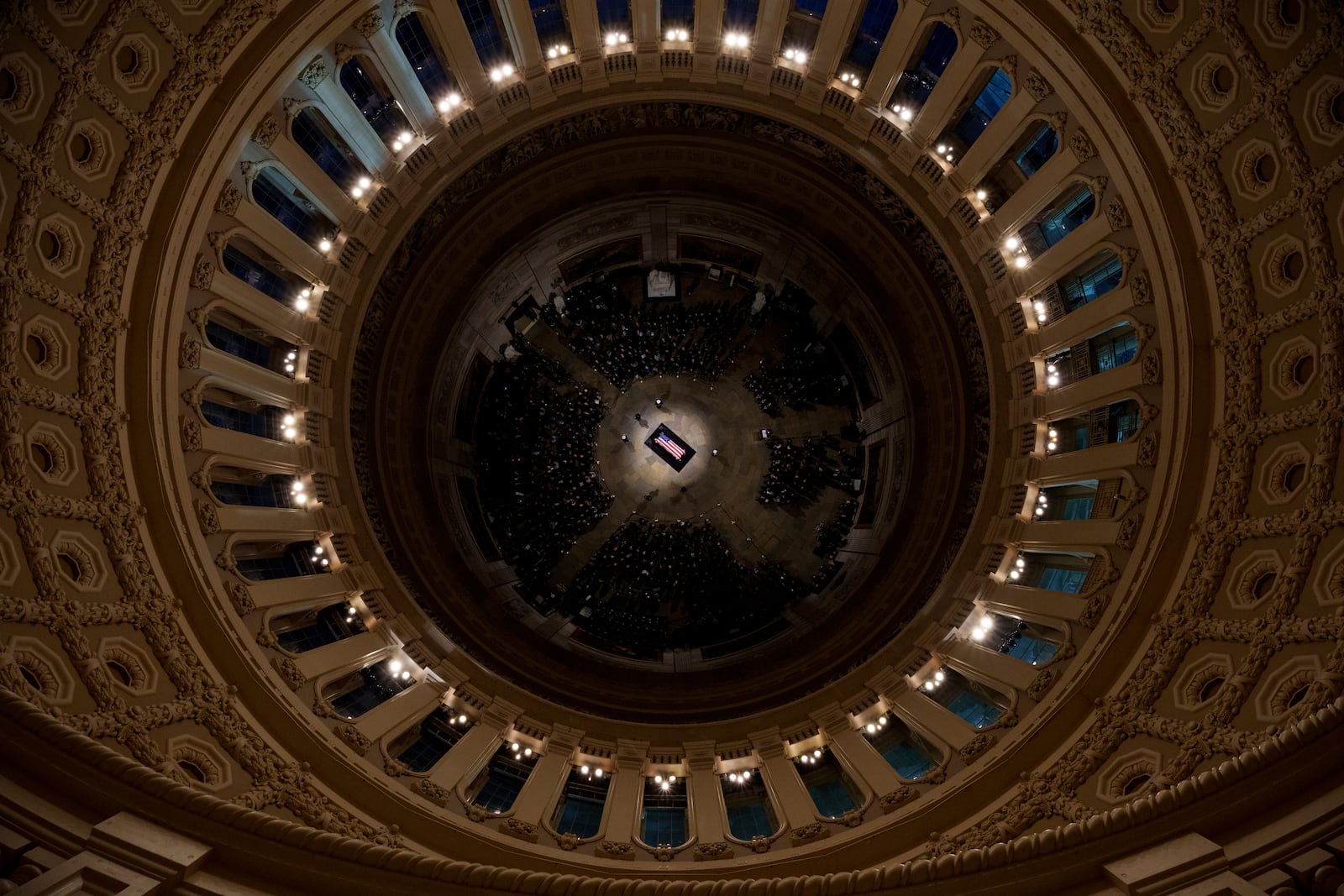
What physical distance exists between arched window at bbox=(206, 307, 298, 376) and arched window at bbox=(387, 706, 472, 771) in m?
11.9

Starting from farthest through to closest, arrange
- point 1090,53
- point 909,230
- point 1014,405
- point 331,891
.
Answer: point 909,230, point 1014,405, point 1090,53, point 331,891

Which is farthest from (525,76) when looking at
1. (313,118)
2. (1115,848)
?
(1115,848)

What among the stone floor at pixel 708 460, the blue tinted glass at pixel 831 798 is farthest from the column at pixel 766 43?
the blue tinted glass at pixel 831 798

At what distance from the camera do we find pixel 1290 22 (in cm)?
1404

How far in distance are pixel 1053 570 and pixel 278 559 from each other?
78.6ft

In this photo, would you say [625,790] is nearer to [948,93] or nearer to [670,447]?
[670,447]

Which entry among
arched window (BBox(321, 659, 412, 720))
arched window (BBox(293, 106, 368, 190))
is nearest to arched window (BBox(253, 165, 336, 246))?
arched window (BBox(293, 106, 368, 190))

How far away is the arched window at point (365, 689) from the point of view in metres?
21.0

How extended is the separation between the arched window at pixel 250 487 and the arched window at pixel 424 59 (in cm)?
1279

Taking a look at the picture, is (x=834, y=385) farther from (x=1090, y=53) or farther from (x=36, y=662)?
(x=36, y=662)

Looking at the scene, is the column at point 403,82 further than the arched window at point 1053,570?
No

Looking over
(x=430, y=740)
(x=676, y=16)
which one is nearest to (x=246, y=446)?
(x=430, y=740)

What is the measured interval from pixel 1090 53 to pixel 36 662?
27.2 meters

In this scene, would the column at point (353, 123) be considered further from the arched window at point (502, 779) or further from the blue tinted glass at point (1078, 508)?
the blue tinted glass at point (1078, 508)
